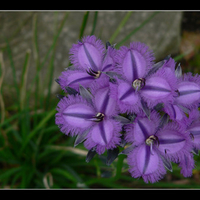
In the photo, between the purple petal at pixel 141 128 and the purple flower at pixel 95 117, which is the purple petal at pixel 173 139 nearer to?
the purple petal at pixel 141 128

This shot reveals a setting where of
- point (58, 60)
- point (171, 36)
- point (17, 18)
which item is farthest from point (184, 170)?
point (17, 18)

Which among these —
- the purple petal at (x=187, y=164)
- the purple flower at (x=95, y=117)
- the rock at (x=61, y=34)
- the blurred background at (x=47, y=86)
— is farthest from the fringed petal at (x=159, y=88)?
the rock at (x=61, y=34)

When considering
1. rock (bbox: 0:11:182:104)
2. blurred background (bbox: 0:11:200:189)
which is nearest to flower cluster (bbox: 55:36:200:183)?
blurred background (bbox: 0:11:200:189)

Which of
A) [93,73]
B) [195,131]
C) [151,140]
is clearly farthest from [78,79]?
[195,131]

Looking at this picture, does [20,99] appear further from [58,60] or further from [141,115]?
[141,115]

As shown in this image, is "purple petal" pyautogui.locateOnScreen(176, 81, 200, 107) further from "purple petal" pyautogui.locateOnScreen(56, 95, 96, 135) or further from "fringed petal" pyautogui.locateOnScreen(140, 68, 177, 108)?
"purple petal" pyautogui.locateOnScreen(56, 95, 96, 135)

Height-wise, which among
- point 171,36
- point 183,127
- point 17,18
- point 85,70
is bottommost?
point 183,127
